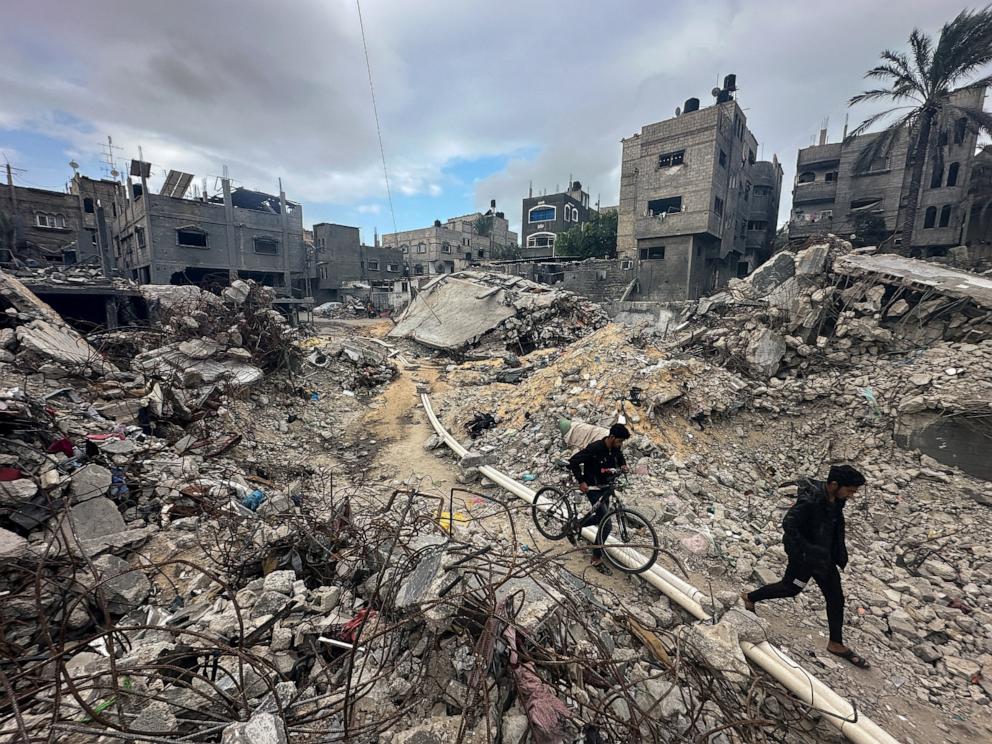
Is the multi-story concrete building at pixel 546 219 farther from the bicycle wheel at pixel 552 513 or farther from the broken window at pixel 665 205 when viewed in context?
the bicycle wheel at pixel 552 513

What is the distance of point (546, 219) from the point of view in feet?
145

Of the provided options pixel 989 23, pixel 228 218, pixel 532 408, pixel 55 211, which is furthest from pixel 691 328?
pixel 55 211

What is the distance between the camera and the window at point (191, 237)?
2342 centimetres

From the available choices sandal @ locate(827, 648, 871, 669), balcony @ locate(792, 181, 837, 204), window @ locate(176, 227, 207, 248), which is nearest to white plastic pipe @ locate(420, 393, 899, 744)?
sandal @ locate(827, 648, 871, 669)

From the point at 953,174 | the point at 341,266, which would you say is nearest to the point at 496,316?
the point at 341,266

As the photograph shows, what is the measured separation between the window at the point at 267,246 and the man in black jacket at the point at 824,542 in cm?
3098

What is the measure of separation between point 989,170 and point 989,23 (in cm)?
1219

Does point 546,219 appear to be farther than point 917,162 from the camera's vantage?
Yes

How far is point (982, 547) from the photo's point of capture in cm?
465

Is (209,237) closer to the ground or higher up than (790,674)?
higher up

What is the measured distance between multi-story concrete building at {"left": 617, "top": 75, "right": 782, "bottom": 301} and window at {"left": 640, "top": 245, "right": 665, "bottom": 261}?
57 millimetres

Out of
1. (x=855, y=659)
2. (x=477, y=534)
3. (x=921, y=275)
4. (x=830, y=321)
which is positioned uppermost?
(x=921, y=275)

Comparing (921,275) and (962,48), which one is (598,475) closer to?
(921,275)

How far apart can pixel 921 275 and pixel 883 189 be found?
23600 mm
